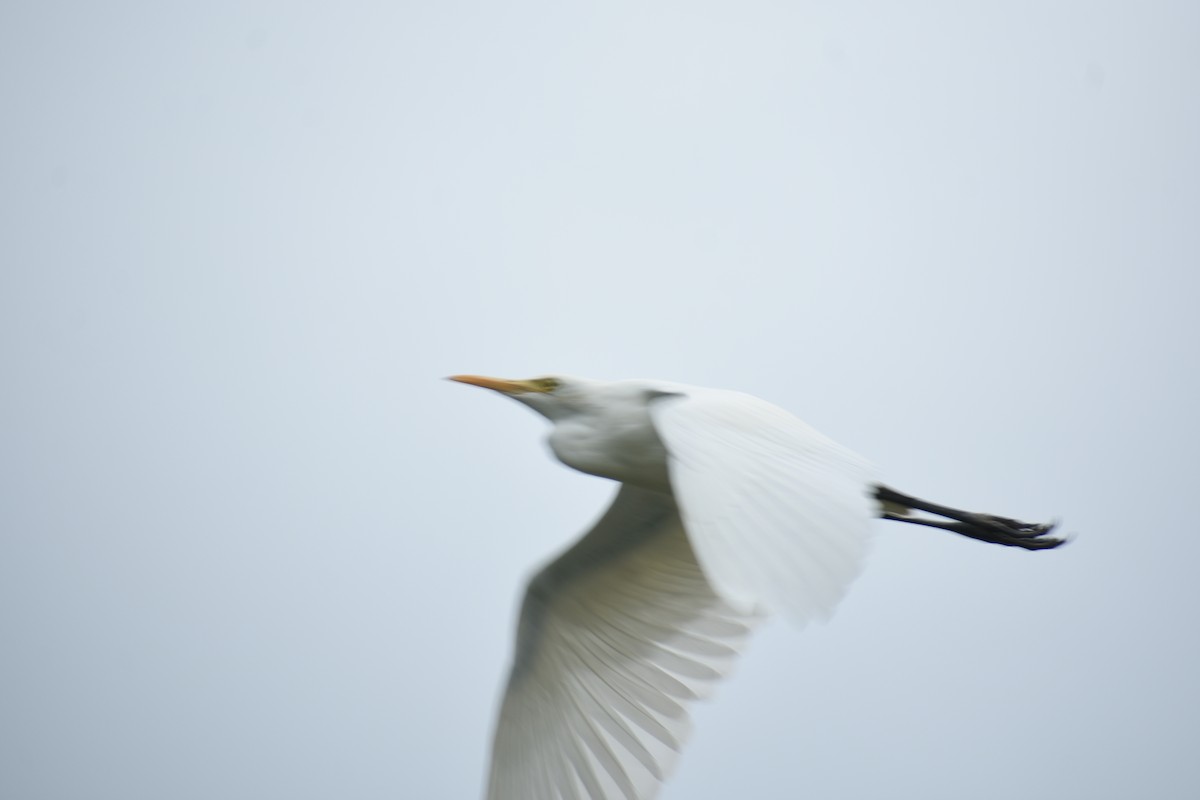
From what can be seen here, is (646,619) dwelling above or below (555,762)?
above

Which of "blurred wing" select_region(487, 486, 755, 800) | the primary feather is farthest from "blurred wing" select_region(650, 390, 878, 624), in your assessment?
"blurred wing" select_region(487, 486, 755, 800)

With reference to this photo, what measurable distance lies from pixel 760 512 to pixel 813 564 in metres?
0.21

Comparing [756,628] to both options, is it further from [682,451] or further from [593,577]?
[682,451]

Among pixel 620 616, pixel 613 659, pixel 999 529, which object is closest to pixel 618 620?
pixel 620 616

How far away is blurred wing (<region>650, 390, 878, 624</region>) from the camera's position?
2141 mm

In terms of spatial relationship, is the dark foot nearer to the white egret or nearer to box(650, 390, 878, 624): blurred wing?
the white egret

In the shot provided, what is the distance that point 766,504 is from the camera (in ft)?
8.03

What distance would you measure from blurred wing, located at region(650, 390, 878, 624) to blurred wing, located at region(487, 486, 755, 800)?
4.65 ft

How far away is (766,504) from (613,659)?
2121 mm

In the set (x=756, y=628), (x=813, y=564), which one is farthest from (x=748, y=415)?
(x=756, y=628)

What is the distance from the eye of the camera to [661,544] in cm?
450

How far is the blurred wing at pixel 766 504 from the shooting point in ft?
7.02

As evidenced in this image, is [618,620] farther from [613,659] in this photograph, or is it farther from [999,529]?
[999,529]

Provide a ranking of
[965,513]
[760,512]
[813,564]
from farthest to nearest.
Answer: [965,513] < [760,512] < [813,564]
